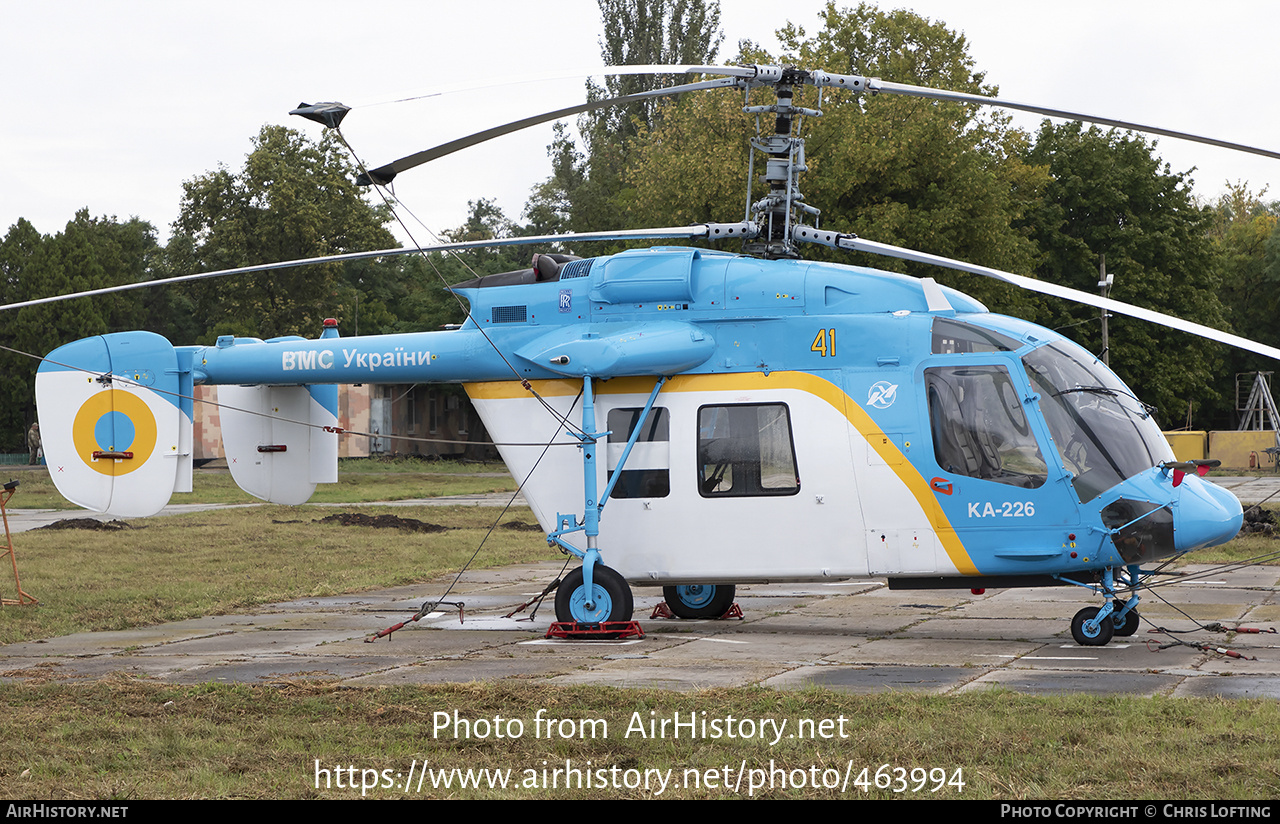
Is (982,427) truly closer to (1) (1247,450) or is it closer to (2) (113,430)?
(2) (113,430)

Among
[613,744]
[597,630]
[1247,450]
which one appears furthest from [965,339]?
[1247,450]

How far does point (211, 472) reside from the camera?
4428cm

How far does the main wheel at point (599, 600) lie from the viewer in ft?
34.4

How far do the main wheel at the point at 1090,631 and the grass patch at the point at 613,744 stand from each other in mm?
2817

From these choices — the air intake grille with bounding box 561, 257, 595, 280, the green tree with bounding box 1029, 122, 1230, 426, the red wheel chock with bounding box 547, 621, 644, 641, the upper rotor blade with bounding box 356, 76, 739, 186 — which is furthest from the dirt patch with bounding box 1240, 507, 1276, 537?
the green tree with bounding box 1029, 122, 1230, 426

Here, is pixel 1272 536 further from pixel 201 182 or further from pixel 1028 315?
pixel 201 182

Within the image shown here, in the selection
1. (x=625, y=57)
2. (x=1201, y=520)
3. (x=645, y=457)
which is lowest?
(x=1201, y=520)

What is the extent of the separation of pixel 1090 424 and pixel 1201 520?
113 cm

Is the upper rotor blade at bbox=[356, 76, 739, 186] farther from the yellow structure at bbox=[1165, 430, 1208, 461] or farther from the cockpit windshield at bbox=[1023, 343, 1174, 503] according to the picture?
the yellow structure at bbox=[1165, 430, 1208, 461]

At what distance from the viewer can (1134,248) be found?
1789 inches

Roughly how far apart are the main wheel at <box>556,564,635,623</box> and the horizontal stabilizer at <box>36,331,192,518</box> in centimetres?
472

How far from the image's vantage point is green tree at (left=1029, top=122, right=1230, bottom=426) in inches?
1738

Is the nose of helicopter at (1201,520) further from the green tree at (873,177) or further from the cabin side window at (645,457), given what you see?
the green tree at (873,177)

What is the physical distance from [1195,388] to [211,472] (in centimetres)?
3789
